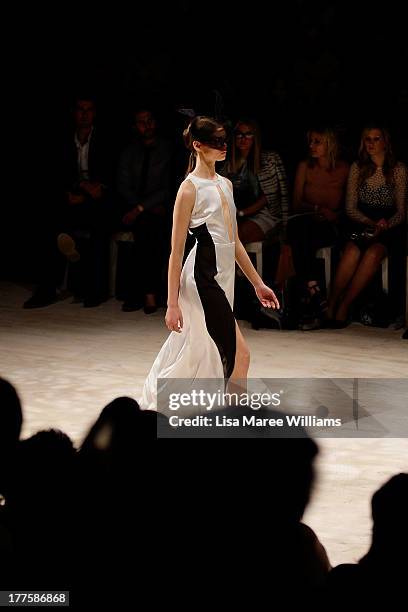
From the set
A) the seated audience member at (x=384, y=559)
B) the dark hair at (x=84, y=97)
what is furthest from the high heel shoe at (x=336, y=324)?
the seated audience member at (x=384, y=559)

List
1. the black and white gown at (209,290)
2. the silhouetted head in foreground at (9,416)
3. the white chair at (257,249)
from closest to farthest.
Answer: the silhouetted head in foreground at (9,416) < the black and white gown at (209,290) < the white chair at (257,249)

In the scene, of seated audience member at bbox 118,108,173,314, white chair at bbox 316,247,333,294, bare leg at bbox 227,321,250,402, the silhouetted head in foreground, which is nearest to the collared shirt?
seated audience member at bbox 118,108,173,314

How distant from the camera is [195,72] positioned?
790 cm

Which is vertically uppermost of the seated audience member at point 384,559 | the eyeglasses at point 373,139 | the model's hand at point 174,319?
the eyeglasses at point 373,139

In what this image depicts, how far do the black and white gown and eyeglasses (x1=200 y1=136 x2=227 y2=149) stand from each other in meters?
0.14

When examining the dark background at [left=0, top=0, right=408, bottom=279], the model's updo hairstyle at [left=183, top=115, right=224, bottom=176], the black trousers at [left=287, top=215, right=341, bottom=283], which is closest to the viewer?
the model's updo hairstyle at [left=183, top=115, right=224, bottom=176]

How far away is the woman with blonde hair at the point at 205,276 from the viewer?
4383 millimetres

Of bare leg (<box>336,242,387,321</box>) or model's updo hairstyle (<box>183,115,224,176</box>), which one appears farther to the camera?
bare leg (<box>336,242,387,321</box>)

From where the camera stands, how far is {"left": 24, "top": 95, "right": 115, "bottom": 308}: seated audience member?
25.4 ft

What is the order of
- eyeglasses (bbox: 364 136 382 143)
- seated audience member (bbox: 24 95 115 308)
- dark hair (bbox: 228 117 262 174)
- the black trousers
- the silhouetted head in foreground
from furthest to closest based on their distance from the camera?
seated audience member (bbox: 24 95 115 308) < dark hair (bbox: 228 117 262 174) < the black trousers < eyeglasses (bbox: 364 136 382 143) < the silhouetted head in foreground

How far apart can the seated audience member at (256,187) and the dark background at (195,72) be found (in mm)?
387

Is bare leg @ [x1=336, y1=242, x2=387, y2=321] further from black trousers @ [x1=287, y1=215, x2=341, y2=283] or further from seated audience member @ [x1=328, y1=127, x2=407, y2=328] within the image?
black trousers @ [x1=287, y1=215, x2=341, y2=283]

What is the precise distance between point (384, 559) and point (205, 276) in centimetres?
265

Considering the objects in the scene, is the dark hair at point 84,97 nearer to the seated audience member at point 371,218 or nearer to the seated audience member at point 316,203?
the seated audience member at point 316,203
